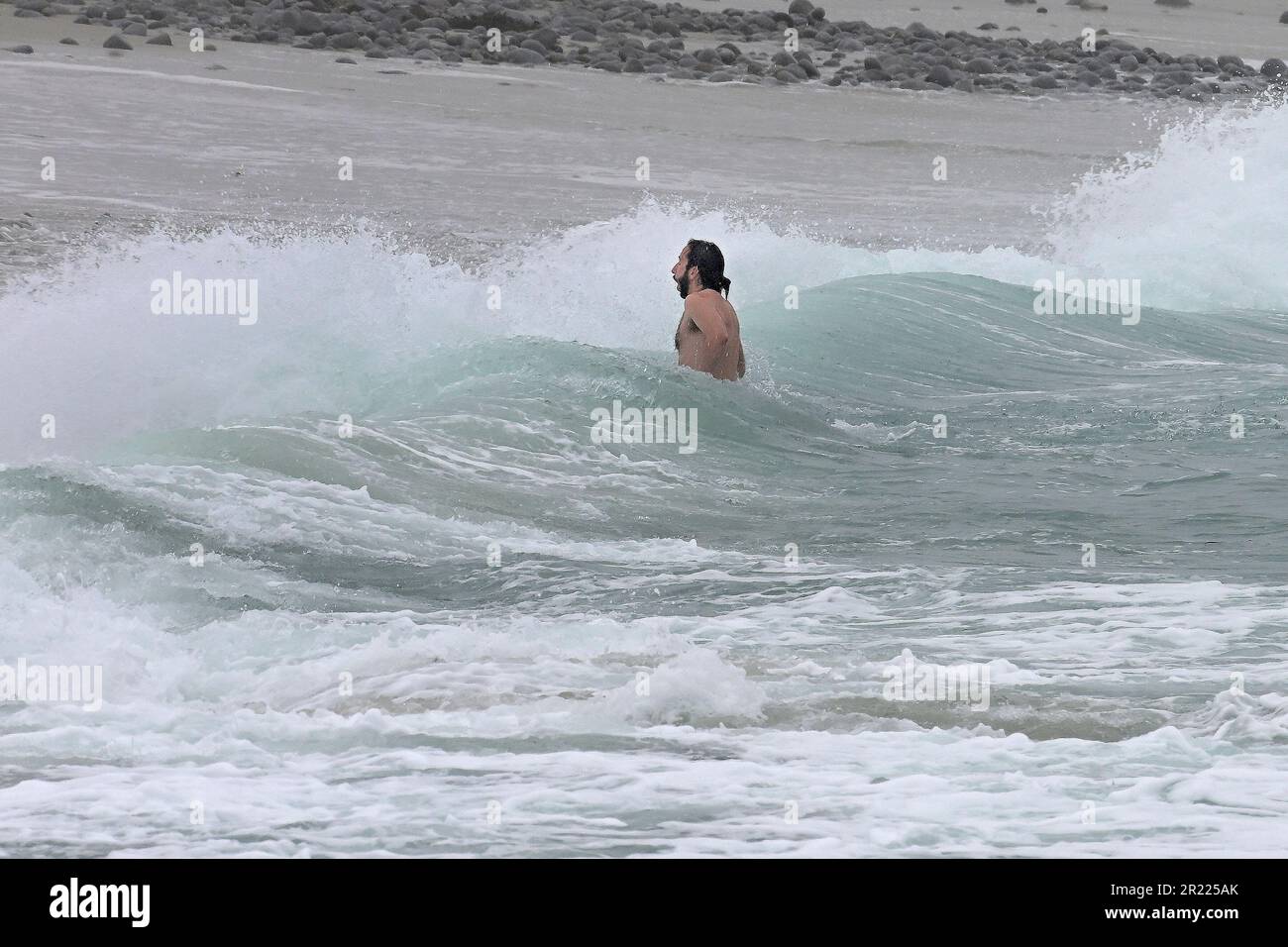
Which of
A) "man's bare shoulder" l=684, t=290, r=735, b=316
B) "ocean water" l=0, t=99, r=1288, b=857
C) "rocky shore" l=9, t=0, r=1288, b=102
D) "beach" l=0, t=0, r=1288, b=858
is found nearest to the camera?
"ocean water" l=0, t=99, r=1288, b=857

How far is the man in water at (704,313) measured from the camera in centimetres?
1019

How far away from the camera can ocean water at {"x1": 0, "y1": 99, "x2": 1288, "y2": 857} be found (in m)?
4.87

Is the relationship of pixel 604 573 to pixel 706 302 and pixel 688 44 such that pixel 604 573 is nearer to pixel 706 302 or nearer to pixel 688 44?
pixel 706 302

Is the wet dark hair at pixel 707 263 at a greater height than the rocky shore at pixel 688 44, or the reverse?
the rocky shore at pixel 688 44

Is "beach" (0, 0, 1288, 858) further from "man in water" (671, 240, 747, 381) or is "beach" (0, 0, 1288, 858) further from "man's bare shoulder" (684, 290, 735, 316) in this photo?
"man's bare shoulder" (684, 290, 735, 316)

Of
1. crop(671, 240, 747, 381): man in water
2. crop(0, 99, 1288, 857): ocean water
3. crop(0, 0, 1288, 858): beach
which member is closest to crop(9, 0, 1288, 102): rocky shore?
crop(0, 0, 1288, 858): beach

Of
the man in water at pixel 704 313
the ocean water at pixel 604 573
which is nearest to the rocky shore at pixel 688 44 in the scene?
the ocean water at pixel 604 573

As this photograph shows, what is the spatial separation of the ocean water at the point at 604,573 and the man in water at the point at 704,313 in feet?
0.82

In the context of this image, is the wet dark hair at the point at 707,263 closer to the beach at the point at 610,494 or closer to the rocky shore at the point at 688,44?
the beach at the point at 610,494

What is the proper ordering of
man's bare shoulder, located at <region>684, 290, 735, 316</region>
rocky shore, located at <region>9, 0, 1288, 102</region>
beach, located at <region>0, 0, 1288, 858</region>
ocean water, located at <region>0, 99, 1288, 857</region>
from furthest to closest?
rocky shore, located at <region>9, 0, 1288, 102</region> < man's bare shoulder, located at <region>684, 290, 735, 316</region> < beach, located at <region>0, 0, 1288, 858</region> < ocean water, located at <region>0, 99, 1288, 857</region>

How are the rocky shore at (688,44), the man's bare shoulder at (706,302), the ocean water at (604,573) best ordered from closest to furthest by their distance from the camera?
the ocean water at (604,573)
the man's bare shoulder at (706,302)
the rocky shore at (688,44)

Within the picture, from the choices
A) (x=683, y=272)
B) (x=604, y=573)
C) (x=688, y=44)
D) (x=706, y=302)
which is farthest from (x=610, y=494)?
(x=688, y=44)

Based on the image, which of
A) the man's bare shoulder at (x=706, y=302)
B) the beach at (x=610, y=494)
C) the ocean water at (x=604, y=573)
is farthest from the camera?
the man's bare shoulder at (x=706, y=302)
